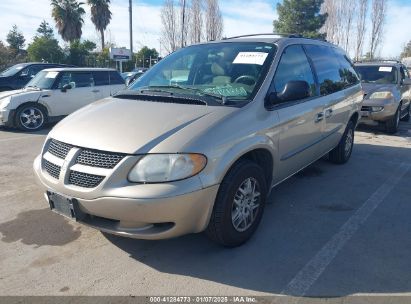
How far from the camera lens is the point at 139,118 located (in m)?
3.22

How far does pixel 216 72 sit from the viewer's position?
155 inches

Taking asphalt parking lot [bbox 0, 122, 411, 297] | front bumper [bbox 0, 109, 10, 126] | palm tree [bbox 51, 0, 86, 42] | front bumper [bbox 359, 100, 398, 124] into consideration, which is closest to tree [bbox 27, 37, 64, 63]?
palm tree [bbox 51, 0, 86, 42]

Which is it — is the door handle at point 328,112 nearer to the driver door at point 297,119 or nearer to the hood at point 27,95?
the driver door at point 297,119

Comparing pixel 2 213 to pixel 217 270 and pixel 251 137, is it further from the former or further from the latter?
pixel 251 137

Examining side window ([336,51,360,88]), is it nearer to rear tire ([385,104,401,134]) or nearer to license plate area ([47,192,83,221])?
rear tire ([385,104,401,134])

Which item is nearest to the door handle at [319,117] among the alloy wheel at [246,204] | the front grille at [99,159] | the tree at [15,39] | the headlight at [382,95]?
the alloy wheel at [246,204]

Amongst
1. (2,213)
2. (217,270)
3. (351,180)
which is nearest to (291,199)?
(351,180)

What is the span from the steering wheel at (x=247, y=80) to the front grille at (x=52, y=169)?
1857 millimetres

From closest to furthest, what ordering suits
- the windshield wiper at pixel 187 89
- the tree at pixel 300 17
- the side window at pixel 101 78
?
the windshield wiper at pixel 187 89, the side window at pixel 101 78, the tree at pixel 300 17

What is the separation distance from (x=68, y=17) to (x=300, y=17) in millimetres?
24511

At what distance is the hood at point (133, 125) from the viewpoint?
287 cm

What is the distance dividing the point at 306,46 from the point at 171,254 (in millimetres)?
3030

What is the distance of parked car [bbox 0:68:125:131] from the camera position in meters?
9.12

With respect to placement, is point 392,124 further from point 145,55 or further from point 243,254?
point 145,55
